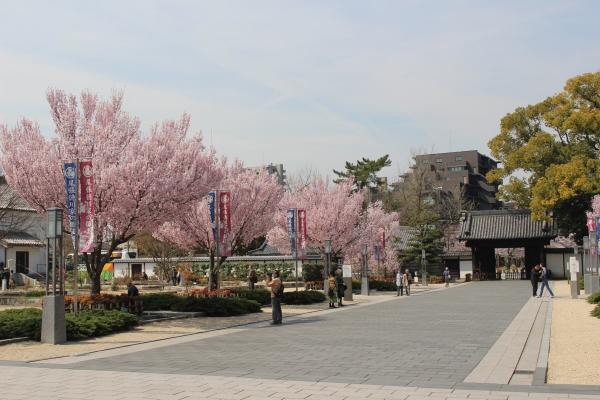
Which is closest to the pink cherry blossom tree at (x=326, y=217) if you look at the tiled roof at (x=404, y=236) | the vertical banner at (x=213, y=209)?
the vertical banner at (x=213, y=209)

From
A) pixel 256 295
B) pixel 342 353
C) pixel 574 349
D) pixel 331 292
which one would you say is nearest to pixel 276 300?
pixel 342 353

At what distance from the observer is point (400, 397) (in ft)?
27.6

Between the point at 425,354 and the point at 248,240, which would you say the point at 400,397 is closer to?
the point at 425,354

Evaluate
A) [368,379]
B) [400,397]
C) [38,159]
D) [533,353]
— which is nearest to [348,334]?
[533,353]

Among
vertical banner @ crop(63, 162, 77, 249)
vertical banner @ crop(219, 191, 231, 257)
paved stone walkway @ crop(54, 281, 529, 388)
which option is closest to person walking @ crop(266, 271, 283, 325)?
paved stone walkway @ crop(54, 281, 529, 388)

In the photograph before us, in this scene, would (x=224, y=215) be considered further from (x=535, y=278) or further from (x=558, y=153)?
(x=558, y=153)

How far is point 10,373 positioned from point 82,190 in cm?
829

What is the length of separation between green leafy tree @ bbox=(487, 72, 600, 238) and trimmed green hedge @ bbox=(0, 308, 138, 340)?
39.4m

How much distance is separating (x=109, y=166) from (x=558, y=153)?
4152cm

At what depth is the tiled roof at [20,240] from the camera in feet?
165

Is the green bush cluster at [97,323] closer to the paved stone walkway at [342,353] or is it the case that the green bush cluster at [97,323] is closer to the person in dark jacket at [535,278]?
the paved stone walkway at [342,353]

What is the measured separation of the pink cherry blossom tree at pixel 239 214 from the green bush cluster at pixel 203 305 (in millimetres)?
6859

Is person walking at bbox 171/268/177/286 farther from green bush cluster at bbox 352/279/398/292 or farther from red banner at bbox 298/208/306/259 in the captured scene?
red banner at bbox 298/208/306/259

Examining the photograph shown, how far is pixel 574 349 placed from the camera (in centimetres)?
1292
